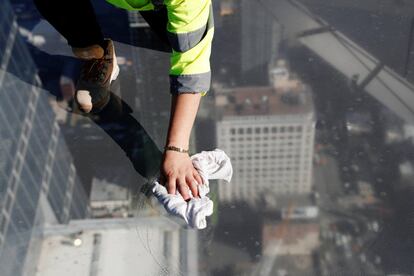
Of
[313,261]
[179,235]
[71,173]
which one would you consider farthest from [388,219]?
[71,173]

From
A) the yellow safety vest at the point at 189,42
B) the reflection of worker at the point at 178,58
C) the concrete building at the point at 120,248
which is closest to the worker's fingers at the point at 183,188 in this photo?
the reflection of worker at the point at 178,58

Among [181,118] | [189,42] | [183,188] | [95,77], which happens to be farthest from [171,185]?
[95,77]

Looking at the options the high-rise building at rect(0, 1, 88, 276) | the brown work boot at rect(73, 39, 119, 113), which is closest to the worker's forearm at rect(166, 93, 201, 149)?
the high-rise building at rect(0, 1, 88, 276)

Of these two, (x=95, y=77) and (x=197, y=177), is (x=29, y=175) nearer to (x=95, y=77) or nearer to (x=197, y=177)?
(x=95, y=77)

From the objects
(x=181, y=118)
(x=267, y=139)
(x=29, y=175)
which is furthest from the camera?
(x=267, y=139)

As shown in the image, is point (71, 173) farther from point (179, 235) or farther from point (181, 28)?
point (181, 28)

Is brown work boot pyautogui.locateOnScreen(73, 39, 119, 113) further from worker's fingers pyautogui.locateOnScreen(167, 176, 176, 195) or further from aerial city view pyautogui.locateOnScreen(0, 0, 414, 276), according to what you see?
worker's fingers pyautogui.locateOnScreen(167, 176, 176, 195)

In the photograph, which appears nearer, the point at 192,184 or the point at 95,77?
the point at 192,184

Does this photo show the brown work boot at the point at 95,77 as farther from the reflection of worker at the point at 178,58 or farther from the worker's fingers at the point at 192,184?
the worker's fingers at the point at 192,184
